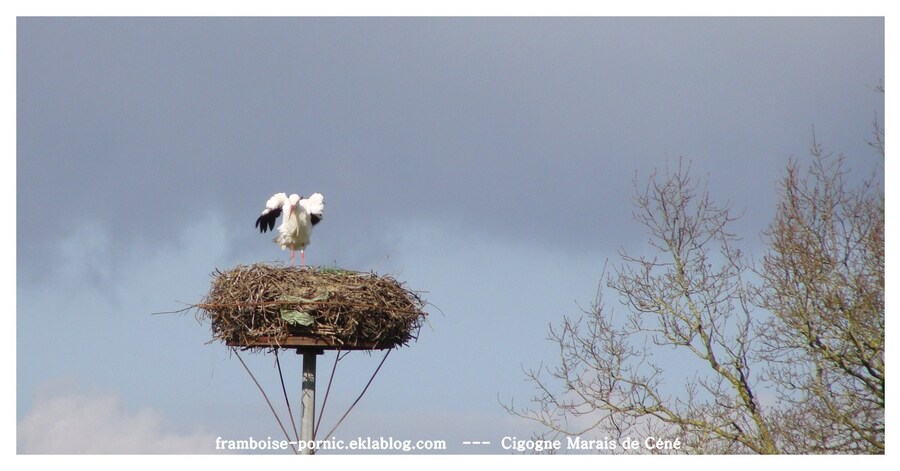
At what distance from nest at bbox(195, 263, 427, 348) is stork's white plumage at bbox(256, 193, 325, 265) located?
2902 mm

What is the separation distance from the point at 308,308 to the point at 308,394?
1.15 m

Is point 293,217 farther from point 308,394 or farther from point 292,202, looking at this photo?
point 308,394

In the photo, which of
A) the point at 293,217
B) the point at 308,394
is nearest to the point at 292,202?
the point at 293,217

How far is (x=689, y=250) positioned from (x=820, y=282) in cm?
143

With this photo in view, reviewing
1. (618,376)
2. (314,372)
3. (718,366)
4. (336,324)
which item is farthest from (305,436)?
(718,366)

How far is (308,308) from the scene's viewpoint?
966 centimetres

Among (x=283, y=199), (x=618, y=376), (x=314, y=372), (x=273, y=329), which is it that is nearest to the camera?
(x=273, y=329)

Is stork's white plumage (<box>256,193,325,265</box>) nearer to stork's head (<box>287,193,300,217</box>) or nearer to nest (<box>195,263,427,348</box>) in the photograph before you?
stork's head (<box>287,193,300,217</box>)

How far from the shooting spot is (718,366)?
10844mm

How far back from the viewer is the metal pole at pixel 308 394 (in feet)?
33.7

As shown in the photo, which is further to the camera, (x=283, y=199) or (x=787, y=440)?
(x=283, y=199)

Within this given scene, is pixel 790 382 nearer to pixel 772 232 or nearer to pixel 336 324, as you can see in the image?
pixel 772 232

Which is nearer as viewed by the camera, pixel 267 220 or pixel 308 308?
pixel 308 308

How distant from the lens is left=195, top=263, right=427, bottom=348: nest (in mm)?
9719
